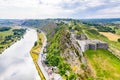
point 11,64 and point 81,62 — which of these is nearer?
point 81,62

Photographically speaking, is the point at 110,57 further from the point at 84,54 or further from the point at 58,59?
the point at 58,59

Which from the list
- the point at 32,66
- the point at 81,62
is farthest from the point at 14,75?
the point at 81,62

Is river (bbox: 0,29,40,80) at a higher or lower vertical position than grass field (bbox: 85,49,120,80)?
lower

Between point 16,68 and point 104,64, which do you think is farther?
point 16,68

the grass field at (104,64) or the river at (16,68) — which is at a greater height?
the grass field at (104,64)

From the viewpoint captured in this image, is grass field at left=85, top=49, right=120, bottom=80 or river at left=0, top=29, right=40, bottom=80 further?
river at left=0, top=29, right=40, bottom=80

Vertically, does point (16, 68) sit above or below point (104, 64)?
below

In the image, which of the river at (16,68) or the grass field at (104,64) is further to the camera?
the river at (16,68)

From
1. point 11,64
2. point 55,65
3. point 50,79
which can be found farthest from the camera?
point 11,64
